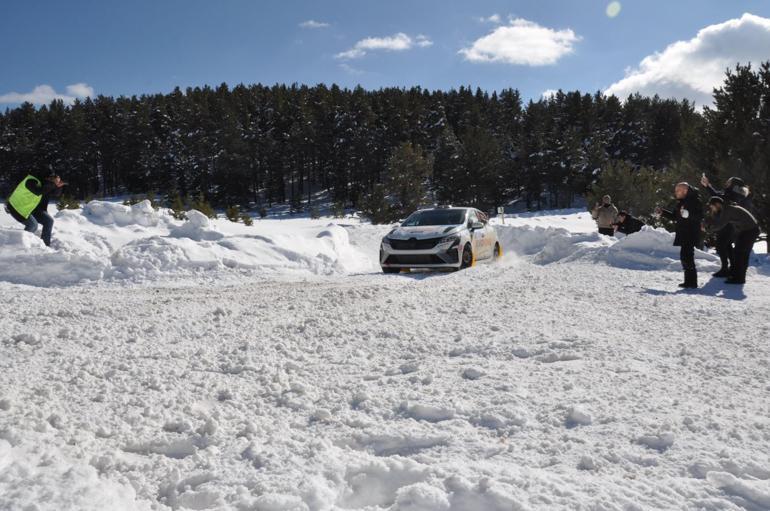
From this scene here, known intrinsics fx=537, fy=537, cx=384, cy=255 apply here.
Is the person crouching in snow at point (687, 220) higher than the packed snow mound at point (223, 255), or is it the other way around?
the person crouching in snow at point (687, 220)

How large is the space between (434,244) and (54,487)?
9081mm

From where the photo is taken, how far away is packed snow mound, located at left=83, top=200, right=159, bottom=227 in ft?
46.1

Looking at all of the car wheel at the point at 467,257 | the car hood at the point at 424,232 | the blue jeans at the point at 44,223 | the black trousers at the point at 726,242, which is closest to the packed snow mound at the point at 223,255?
the blue jeans at the point at 44,223

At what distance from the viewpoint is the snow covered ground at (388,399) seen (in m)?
2.65

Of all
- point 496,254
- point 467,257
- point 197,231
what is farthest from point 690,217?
point 197,231

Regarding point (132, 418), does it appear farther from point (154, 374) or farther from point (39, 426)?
point (154, 374)

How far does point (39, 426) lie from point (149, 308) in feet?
10.9

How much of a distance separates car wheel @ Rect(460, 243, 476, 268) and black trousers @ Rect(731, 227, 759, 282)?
16.0 feet

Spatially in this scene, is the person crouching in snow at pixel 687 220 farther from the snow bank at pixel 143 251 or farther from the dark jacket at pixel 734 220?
the snow bank at pixel 143 251

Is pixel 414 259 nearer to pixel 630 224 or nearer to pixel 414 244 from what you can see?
pixel 414 244

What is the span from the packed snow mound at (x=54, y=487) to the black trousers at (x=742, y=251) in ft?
29.0

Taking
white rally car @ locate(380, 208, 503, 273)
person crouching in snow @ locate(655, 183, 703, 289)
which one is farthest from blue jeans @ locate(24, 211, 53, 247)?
person crouching in snow @ locate(655, 183, 703, 289)

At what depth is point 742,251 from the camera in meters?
8.29

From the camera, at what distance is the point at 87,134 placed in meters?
69.4
